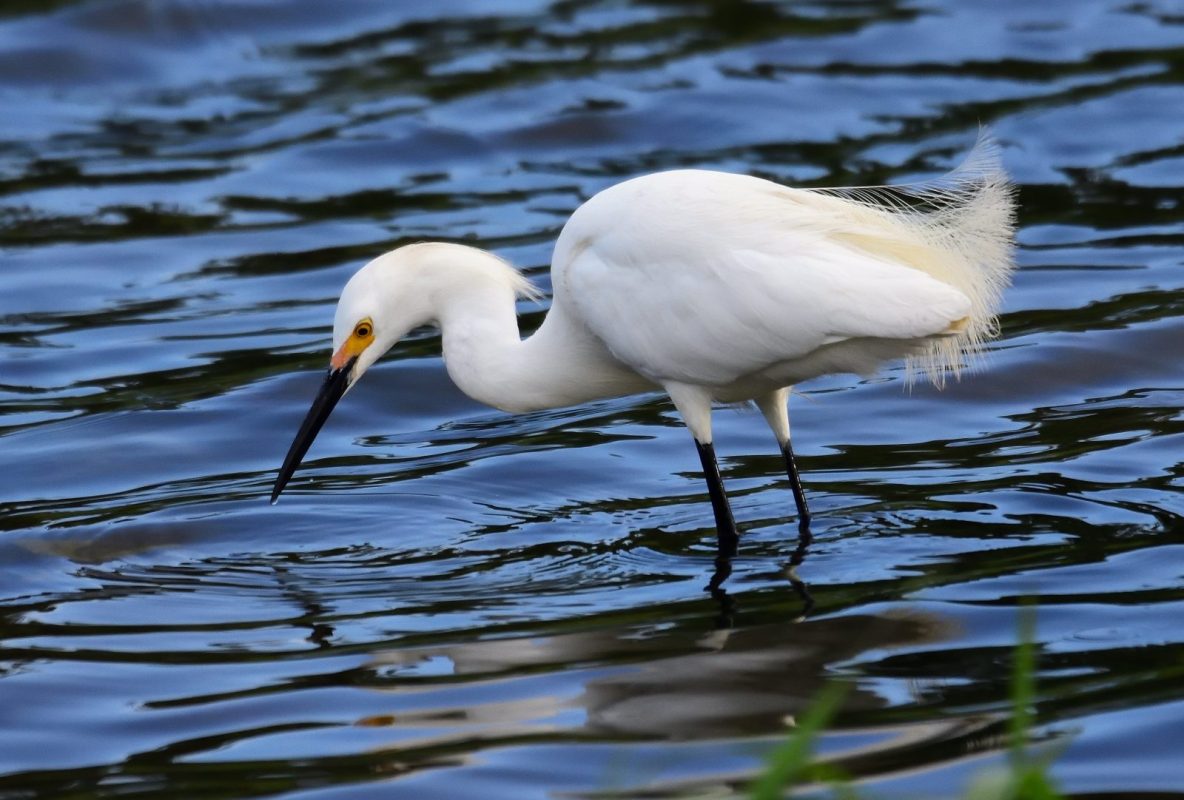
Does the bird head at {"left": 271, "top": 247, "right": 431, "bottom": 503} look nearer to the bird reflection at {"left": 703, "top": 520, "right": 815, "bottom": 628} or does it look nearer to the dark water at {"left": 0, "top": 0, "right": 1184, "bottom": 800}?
the dark water at {"left": 0, "top": 0, "right": 1184, "bottom": 800}

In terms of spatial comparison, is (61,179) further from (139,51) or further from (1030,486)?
(1030,486)

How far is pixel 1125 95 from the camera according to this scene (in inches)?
580

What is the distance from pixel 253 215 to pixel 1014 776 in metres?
10.9

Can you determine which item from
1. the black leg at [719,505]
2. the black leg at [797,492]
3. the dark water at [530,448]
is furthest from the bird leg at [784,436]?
the black leg at [719,505]

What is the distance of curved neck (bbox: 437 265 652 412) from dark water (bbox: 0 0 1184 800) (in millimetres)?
567

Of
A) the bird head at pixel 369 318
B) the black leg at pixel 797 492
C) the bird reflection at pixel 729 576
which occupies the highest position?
the bird head at pixel 369 318

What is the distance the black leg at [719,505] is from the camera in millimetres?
6949

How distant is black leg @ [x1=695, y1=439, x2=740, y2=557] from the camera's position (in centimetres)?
695

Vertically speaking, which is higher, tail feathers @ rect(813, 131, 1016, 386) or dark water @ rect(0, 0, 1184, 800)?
tail feathers @ rect(813, 131, 1016, 386)

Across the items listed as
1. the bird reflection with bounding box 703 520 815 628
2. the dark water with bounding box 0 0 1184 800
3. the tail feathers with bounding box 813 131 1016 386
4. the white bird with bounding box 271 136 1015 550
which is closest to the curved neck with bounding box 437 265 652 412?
the white bird with bounding box 271 136 1015 550

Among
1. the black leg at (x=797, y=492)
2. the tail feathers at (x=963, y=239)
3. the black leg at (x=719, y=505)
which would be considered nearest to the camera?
the tail feathers at (x=963, y=239)

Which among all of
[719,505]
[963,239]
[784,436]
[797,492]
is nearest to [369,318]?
[719,505]

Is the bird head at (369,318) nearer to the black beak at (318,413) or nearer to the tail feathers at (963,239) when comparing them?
the black beak at (318,413)

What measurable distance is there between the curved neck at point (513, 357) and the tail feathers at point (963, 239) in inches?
47.0
